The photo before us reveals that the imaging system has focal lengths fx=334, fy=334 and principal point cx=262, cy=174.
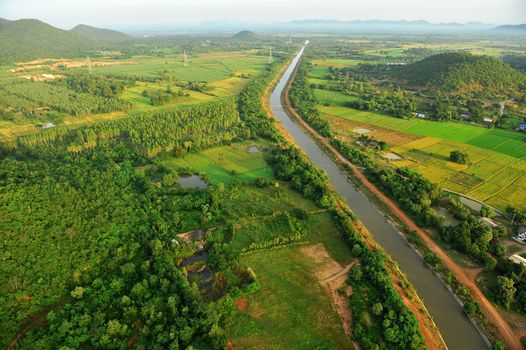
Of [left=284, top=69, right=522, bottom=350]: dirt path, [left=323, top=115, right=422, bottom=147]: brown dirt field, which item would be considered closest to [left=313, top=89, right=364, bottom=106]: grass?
[left=323, top=115, right=422, bottom=147]: brown dirt field

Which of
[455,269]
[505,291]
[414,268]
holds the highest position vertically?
[505,291]

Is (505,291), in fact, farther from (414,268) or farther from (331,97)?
(331,97)

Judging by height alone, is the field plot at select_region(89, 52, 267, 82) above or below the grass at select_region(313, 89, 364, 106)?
above

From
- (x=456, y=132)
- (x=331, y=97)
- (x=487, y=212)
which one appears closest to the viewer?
(x=487, y=212)

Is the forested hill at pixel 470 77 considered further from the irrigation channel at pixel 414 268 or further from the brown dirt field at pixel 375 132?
the irrigation channel at pixel 414 268

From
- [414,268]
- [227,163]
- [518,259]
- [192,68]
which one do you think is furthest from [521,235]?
[192,68]

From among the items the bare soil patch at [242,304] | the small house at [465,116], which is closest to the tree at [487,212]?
the bare soil patch at [242,304]

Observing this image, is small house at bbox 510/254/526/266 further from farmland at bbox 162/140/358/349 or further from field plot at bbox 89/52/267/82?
field plot at bbox 89/52/267/82

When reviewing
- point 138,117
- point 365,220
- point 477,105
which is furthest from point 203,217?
point 477,105

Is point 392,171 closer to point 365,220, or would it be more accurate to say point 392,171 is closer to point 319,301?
point 365,220
